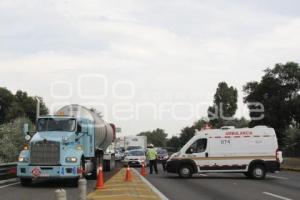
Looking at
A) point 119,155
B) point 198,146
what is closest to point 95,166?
point 198,146

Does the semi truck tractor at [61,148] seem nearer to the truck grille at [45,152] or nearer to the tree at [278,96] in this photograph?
the truck grille at [45,152]

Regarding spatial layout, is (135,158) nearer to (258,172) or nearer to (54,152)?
(258,172)

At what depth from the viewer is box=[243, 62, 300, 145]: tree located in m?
86.1

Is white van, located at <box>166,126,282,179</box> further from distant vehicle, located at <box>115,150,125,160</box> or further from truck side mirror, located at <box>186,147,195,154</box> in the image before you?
distant vehicle, located at <box>115,150,125,160</box>

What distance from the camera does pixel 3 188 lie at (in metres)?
21.5

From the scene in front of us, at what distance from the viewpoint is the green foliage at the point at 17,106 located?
4176 inches

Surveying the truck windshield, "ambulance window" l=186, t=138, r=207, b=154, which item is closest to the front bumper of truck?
the truck windshield

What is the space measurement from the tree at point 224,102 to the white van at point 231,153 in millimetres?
85297

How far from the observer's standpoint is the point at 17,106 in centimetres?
10688

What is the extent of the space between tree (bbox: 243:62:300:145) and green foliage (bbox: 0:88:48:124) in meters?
36.9

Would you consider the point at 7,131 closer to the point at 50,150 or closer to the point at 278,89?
the point at 278,89

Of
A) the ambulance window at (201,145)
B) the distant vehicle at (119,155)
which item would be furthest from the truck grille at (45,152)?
the distant vehicle at (119,155)

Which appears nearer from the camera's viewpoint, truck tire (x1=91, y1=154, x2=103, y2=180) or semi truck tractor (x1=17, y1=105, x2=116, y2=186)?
semi truck tractor (x1=17, y1=105, x2=116, y2=186)

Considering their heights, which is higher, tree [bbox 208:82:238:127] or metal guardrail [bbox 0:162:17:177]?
tree [bbox 208:82:238:127]
